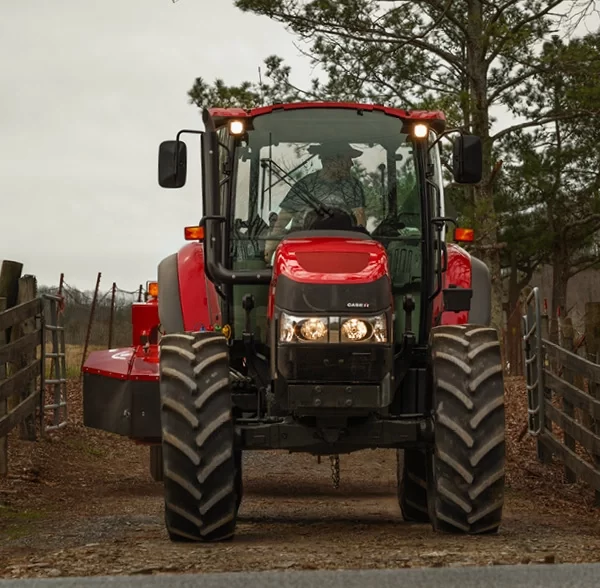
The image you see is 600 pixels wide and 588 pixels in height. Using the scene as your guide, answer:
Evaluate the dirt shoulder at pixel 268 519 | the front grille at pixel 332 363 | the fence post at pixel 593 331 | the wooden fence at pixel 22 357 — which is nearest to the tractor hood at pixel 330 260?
the front grille at pixel 332 363

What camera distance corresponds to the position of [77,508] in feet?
35.6

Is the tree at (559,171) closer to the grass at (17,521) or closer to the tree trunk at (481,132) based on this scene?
the tree trunk at (481,132)

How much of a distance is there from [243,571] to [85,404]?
511cm

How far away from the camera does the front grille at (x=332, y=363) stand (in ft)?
26.4

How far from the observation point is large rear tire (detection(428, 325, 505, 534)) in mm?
8078

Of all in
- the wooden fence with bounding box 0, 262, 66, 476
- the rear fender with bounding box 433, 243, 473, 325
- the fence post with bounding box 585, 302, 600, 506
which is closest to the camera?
the rear fender with bounding box 433, 243, 473, 325

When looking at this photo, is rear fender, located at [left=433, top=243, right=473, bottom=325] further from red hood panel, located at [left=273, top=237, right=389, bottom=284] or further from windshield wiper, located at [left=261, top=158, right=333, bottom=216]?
red hood panel, located at [left=273, top=237, right=389, bottom=284]

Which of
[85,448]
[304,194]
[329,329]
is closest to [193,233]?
[304,194]

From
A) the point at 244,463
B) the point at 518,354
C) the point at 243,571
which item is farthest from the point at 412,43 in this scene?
the point at 243,571

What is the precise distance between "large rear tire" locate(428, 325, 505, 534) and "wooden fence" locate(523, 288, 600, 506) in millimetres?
2703

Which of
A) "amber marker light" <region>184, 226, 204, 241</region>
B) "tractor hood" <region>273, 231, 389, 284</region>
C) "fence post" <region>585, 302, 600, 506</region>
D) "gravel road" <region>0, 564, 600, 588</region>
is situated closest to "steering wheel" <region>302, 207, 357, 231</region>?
"tractor hood" <region>273, 231, 389, 284</region>

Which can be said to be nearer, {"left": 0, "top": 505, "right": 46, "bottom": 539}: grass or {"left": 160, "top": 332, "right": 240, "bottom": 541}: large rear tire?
{"left": 160, "top": 332, "right": 240, "bottom": 541}: large rear tire

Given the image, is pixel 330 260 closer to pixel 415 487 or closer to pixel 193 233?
pixel 193 233

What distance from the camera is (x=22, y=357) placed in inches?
529
